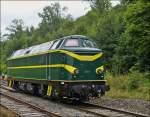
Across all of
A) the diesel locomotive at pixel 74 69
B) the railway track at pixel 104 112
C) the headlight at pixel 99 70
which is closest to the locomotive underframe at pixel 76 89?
the diesel locomotive at pixel 74 69

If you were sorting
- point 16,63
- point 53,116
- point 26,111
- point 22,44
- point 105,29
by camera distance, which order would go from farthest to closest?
point 22,44 → point 105,29 → point 16,63 → point 26,111 → point 53,116

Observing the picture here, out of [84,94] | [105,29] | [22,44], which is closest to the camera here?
[84,94]

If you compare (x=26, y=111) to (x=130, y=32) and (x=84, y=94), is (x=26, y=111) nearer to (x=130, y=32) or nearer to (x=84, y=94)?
(x=84, y=94)

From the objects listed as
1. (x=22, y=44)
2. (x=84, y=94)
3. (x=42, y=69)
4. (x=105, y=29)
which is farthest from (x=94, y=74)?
(x=22, y=44)

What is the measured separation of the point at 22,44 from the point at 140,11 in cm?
6658

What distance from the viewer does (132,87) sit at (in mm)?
27109

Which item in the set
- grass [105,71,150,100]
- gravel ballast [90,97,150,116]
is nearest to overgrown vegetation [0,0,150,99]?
grass [105,71,150,100]

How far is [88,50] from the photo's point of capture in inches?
772

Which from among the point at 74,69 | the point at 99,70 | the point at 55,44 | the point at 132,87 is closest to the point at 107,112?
the point at 74,69

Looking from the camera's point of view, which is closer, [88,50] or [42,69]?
[88,50]

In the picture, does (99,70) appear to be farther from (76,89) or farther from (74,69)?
(76,89)

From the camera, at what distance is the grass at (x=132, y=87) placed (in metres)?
23.8

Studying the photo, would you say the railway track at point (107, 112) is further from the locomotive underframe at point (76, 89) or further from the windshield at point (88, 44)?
the windshield at point (88, 44)

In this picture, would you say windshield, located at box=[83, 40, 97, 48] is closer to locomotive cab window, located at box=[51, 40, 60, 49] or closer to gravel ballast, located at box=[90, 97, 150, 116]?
locomotive cab window, located at box=[51, 40, 60, 49]
